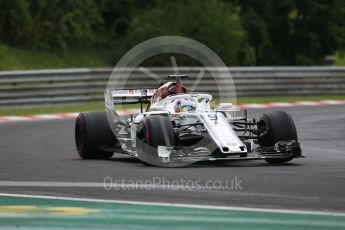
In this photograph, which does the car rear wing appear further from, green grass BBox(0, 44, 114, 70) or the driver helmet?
green grass BBox(0, 44, 114, 70)

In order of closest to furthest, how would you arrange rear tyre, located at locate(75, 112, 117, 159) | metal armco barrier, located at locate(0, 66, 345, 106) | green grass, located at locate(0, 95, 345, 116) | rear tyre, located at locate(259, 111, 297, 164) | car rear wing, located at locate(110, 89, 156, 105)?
rear tyre, located at locate(259, 111, 297, 164) → rear tyre, located at locate(75, 112, 117, 159) → car rear wing, located at locate(110, 89, 156, 105) → green grass, located at locate(0, 95, 345, 116) → metal armco barrier, located at locate(0, 66, 345, 106)

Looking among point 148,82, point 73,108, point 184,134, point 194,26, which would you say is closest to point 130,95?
point 184,134

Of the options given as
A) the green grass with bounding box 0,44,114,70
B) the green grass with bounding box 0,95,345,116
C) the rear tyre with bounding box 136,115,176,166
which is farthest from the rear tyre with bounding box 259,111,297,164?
the green grass with bounding box 0,44,114,70

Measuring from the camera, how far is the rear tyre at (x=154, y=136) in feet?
43.4

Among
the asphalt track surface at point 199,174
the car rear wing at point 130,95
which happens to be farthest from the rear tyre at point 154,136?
the car rear wing at point 130,95

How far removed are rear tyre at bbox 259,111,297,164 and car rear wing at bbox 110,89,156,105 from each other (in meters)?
2.37

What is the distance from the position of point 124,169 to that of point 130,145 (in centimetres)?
145

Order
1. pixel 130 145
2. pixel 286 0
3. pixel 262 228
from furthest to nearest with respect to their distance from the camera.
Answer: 1. pixel 286 0
2. pixel 130 145
3. pixel 262 228

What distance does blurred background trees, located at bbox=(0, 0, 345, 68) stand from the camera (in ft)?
110

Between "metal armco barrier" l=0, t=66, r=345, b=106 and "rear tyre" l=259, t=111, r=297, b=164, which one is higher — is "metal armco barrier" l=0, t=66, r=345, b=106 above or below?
above

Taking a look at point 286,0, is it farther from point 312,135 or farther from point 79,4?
point 312,135

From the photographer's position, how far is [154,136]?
13.2m

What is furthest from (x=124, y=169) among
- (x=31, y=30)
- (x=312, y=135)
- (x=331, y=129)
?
(x=31, y=30)

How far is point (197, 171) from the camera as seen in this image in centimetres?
1277
